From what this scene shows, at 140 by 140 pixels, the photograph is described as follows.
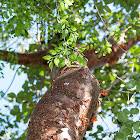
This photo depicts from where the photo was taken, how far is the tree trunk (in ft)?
3.31

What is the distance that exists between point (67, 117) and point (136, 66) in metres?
3.07

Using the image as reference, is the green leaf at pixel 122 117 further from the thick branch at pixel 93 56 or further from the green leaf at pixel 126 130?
the thick branch at pixel 93 56

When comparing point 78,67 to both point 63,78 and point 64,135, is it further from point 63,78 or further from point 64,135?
point 64,135

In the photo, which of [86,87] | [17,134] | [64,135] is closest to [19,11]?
[86,87]

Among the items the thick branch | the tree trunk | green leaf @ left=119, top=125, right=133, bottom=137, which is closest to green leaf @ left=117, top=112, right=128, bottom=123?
green leaf @ left=119, top=125, right=133, bottom=137

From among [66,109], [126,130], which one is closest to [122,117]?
[126,130]

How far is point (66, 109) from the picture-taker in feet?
3.66

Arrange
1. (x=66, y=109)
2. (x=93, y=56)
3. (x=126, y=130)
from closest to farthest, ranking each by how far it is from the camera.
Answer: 1. (x=66, y=109)
2. (x=126, y=130)
3. (x=93, y=56)

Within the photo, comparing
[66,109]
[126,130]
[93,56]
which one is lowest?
[126,130]

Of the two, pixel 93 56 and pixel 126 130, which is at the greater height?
pixel 93 56

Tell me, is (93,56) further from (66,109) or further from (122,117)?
(66,109)

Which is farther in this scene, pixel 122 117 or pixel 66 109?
pixel 122 117

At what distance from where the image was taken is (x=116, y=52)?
2.68 m

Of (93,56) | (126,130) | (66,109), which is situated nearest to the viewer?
(66,109)
